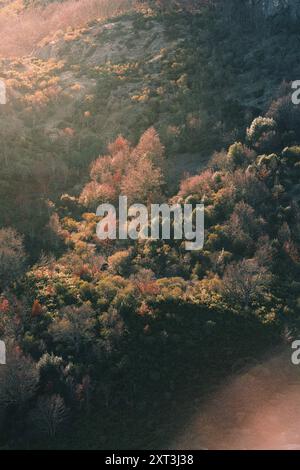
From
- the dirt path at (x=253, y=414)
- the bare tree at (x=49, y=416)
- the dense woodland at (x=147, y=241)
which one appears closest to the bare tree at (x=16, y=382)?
the dense woodland at (x=147, y=241)

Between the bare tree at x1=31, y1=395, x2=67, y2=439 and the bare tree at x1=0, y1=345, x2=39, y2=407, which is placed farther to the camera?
the bare tree at x1=0, y1=345, x2=39, y2=407

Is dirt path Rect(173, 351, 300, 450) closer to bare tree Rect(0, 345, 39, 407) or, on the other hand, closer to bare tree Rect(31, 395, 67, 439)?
bare tree Rect(31, 395, 67, 439)

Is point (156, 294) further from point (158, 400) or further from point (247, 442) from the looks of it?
point (247, 442)

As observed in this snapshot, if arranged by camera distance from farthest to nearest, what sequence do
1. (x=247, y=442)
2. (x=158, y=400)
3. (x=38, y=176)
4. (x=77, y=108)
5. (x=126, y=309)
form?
(x=77, y=108) → (x=38, y=176) → (x=126, y=309) → (x=158, y=400) → (x=247, y=442)

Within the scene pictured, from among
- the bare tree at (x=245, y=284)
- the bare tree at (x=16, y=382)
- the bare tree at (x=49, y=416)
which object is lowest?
the bare tree at (x=49, y=416)

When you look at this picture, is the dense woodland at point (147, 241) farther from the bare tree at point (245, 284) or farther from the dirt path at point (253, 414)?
the dirt path at point (253, 414)

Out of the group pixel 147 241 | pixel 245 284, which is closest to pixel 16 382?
pixel 245 284

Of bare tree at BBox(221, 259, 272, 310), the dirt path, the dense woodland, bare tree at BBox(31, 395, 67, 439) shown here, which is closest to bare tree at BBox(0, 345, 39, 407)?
the dense woodland

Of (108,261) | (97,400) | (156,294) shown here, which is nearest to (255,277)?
(156,294)
